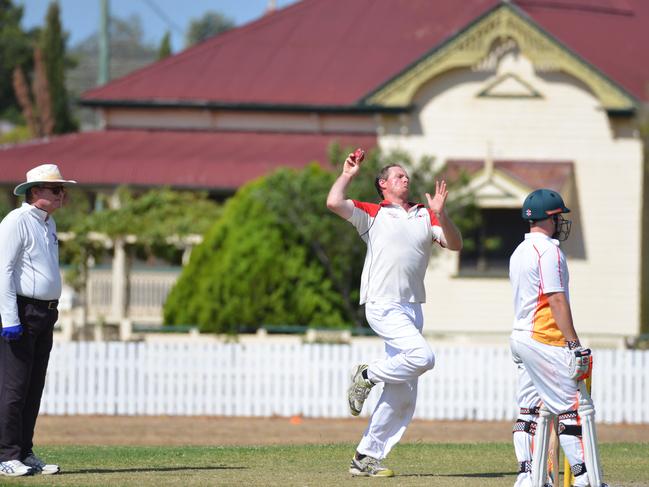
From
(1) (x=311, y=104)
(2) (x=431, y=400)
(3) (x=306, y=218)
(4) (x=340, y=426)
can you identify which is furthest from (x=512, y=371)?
(1) (x=311, y=104)

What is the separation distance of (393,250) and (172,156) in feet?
65.9

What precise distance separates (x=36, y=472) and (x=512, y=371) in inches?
446

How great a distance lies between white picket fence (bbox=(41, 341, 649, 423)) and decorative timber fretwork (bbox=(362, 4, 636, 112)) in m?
8.32

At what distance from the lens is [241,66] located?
3173 centimetres

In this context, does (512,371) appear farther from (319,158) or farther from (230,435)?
(319,158)

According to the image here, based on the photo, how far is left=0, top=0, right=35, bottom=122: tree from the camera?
7625 cm

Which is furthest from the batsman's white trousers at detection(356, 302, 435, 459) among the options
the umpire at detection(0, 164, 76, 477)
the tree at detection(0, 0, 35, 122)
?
the tree at detection(0, 0, 35, 122)

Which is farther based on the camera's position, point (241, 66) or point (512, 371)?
point (241, 66)

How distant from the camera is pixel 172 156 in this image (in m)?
29.0

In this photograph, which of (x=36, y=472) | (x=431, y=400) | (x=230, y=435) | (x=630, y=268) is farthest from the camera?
(x=630, y=268)

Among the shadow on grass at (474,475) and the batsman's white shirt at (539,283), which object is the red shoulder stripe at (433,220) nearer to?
the batsman's white shirt at (539,283)

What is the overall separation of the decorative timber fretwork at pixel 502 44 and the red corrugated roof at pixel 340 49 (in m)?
2.71

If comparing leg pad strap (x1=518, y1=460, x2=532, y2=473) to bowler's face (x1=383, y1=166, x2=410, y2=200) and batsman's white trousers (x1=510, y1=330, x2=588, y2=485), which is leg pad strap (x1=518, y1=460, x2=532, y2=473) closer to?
batsman's white trousers (x1=510, y1=330, x2=588, y2=485)

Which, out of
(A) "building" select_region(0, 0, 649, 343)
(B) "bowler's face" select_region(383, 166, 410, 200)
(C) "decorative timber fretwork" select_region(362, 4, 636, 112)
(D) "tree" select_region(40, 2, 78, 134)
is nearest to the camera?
(B) "bowler's face" select_region(383, 166, 410, 200)
